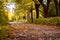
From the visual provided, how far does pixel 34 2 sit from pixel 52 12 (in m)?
7.04

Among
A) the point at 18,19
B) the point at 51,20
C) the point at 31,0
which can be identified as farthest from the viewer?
the point at 18,19

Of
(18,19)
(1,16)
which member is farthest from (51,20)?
(18,19)

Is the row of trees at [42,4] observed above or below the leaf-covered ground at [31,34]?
above

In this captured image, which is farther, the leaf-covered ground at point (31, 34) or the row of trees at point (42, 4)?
the row of trees at point (42, 4)

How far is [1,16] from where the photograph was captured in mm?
10578

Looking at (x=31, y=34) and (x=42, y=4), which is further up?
(x=42, y=4)

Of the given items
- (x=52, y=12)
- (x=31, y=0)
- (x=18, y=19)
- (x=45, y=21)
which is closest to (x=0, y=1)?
(x=45, y=21)

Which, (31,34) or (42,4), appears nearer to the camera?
(31,34)

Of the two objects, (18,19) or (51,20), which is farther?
(18,19)

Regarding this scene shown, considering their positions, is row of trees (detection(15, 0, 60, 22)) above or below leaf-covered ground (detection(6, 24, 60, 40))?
above

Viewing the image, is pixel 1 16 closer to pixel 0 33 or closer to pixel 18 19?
pixel 0 33

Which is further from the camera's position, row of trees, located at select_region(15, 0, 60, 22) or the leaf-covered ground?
Answer: row of trees, located at select_region(15, 0, 60, 22)

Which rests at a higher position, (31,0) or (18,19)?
(31,0)

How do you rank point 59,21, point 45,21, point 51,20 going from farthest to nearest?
point 45,21
point 51,20
point 59,21
